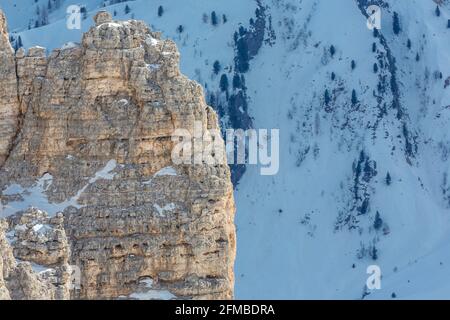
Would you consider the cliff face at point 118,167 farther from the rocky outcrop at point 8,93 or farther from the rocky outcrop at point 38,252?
the rocky outcrop at point 38,252

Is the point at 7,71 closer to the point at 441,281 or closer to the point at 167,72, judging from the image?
the point at 167,72

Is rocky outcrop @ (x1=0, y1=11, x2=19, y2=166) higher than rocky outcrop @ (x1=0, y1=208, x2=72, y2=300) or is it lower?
higher

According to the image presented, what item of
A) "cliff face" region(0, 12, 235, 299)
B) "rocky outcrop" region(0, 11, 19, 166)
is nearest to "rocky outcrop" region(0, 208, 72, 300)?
"cliff face" region(0, 12, 235, 299)

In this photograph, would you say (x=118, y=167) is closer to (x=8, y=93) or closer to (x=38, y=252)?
(x=8, y=93)

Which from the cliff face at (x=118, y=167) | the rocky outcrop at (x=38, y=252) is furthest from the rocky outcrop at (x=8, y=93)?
the rocky outcrop at (x=38, y=252)

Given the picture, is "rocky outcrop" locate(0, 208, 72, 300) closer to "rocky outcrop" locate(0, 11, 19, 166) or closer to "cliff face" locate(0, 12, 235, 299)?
"cliff face" locate(0, 12, 235, 299)

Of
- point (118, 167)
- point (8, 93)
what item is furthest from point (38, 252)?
point (8, 93)

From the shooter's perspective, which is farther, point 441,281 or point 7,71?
point 441,281
